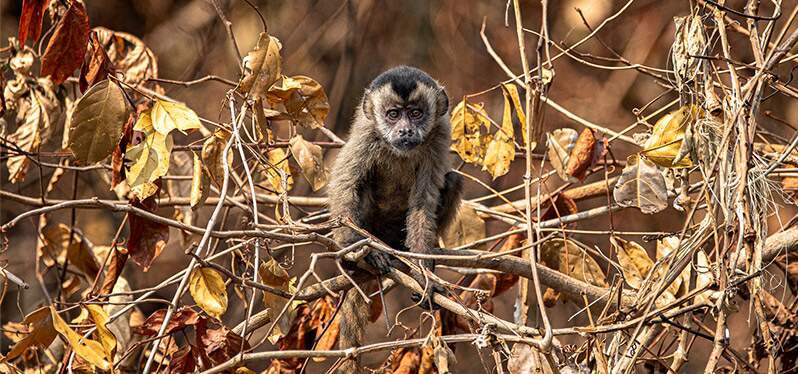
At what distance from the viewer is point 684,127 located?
3432 mm

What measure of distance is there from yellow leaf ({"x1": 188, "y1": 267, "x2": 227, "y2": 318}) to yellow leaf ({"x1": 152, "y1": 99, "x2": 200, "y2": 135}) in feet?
1.75

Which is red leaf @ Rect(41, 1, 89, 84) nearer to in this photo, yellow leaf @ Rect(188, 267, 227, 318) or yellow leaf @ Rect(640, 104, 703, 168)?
yellow leaf @ Rect(188, 267, 227, 318)

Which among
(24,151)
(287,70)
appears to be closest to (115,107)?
(24,151)

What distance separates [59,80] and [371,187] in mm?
1794

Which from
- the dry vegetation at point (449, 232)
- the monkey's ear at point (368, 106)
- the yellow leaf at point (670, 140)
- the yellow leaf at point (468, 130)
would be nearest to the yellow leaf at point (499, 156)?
the dry vegetation at point (449, 232)

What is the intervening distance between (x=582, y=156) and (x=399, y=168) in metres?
1.07

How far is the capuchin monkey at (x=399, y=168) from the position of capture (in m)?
4.68

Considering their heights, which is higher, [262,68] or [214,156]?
[262,68]

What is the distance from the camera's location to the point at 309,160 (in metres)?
3.90

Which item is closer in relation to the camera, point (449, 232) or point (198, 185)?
point (198, 185)

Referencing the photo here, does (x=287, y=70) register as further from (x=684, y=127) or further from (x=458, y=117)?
(x=684, y=127)

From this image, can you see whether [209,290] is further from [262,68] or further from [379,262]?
Result: [379,262]

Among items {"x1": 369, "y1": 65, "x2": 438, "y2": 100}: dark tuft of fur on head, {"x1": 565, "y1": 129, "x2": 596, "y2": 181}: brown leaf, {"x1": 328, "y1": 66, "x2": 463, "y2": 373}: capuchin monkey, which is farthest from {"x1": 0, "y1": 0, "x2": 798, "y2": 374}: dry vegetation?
{"x1": 369, "y1": 65, "x2": 438, "y2": 100}: dark tuft of fur on head

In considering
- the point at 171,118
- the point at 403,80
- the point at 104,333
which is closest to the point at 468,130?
the point at 403,80
